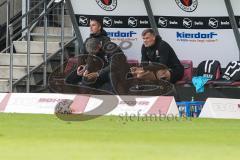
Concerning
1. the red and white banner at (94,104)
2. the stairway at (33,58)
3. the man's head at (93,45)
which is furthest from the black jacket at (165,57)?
the stairway at (33,58)

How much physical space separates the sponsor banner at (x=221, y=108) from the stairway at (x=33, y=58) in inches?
226

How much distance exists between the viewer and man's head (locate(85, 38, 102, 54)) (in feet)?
56.7

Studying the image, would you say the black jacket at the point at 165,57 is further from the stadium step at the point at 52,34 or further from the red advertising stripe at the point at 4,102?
the stadium step at the point at 52,34

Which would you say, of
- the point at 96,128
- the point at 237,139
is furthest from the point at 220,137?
the point at 96,128

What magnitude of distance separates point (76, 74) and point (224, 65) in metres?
3.72

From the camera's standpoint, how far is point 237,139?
424 inches

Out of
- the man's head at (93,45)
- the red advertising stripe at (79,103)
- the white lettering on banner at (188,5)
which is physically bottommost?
the red advertising stripe at (79,103)

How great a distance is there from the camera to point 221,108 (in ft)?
49.6

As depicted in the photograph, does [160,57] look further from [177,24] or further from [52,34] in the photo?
[52,34]

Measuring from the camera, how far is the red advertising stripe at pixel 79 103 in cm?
1581

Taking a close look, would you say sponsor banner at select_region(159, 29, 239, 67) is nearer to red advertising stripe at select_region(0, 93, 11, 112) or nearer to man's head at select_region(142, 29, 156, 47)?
man's head at select_region(142, 29, 156, 47)

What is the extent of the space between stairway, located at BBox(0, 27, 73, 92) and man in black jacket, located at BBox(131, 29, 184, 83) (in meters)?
3.50

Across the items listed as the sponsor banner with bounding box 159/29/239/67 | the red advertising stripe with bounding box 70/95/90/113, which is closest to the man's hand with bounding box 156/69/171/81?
the red advertising stripe with bounding box 70/95/90/113

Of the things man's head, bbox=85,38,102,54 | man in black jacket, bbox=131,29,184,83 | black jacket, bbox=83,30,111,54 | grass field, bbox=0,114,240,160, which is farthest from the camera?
black jacket, bbox=83,30,111,54
